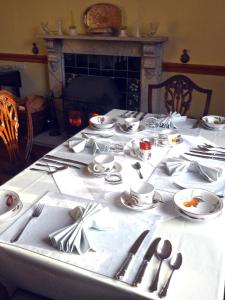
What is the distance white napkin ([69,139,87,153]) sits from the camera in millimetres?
1425

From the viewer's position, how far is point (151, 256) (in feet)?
2.70

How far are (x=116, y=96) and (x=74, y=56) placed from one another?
658mm

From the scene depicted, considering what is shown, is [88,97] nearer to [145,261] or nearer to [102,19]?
[102,19]

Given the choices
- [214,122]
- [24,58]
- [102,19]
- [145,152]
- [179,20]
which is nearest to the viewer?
[145,152]

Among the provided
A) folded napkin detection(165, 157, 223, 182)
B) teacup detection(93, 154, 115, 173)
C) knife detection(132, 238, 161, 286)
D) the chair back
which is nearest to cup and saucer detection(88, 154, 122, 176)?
teacup detection(93, 154, 115, 173)

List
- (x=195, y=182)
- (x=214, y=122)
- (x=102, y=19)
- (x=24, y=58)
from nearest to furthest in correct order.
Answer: (x=195, y=182), (x=214, y=122), (x=102, y=19), (x=24, y=58)

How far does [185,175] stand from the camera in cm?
122

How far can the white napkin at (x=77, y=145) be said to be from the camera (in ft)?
4.67

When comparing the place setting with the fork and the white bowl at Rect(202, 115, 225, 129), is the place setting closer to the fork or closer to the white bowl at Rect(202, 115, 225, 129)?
the white bowl at Rect(202, 115, 225, 129)

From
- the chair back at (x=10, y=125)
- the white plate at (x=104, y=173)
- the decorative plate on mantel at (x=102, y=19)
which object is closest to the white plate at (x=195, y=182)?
the white plate at (x=104, y=173)

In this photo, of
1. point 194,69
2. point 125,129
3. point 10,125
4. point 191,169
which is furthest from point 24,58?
point 191,169

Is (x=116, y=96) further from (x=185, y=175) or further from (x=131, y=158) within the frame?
(x=185, y=175)

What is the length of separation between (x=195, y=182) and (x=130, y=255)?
0.46 m

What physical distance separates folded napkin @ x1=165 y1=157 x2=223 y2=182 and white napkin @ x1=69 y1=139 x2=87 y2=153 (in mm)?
396
